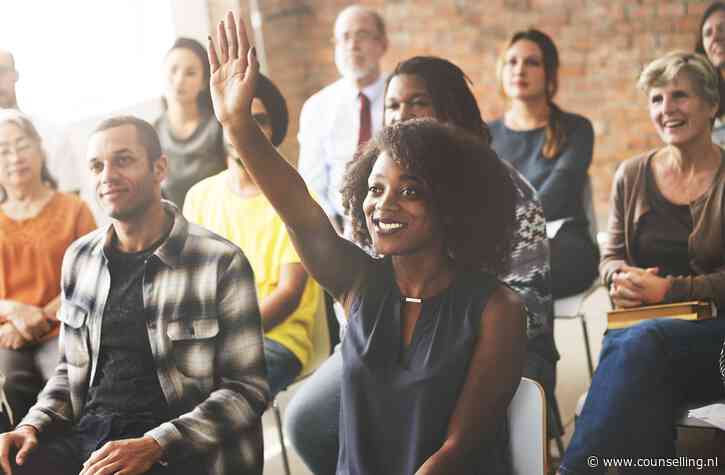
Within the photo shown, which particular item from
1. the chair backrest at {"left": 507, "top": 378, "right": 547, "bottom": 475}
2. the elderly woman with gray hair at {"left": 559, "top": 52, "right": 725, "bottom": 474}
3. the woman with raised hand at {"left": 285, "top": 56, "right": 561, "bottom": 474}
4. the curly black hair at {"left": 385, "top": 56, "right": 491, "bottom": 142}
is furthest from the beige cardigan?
the chair backrest at {"left": 507, "top": 378, "right": 547, "bottom": 475}

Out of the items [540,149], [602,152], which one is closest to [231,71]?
[540,149]

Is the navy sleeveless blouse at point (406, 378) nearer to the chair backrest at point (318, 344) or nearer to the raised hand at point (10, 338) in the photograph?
the chair backrest at point (318, 344)

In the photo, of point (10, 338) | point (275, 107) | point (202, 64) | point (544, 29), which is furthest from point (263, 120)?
point (544, 29)

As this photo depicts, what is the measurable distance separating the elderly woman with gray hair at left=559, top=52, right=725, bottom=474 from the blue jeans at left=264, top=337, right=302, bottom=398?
2.21 feet

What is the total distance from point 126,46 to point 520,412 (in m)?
1.28

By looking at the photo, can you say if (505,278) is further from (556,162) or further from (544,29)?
(544,29)

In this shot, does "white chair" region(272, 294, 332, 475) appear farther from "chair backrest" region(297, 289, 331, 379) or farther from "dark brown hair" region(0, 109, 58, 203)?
"dark brown hair" region(0, 109, 58, 203)

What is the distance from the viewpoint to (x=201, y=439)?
1871mm

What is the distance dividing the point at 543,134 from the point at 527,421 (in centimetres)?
114

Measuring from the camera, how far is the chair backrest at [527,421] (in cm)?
165

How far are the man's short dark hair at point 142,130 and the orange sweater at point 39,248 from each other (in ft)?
0.74

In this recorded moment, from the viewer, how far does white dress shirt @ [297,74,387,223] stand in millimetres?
2361

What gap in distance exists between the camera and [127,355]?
1.89 m

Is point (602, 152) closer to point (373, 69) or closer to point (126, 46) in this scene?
point (373, 69)
